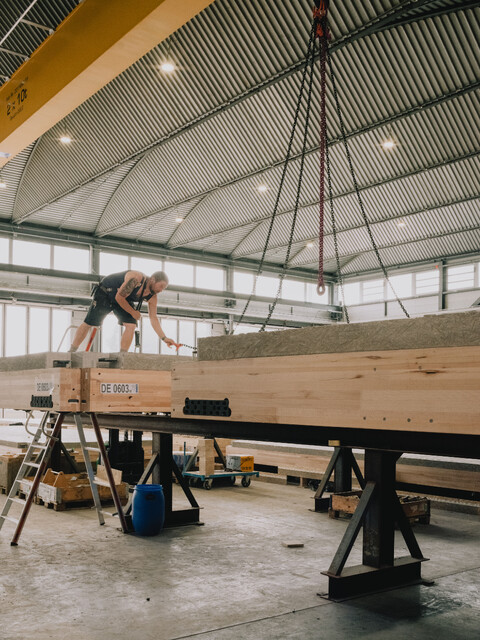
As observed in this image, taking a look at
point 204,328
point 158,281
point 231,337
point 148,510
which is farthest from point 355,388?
point 204,328

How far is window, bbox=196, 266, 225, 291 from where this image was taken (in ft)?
78.5

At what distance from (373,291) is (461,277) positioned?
4147mm

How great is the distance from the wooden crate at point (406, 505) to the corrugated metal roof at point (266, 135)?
318 inches

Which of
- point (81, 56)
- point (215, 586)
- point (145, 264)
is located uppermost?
point (145, 264)

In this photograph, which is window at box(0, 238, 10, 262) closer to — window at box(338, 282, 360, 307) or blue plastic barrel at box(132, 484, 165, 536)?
window at box(338, 282, 360, 307)

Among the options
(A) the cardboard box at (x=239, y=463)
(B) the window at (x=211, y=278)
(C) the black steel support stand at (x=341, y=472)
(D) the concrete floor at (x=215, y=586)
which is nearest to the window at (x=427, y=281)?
(B) the window at (x=211, y=278)

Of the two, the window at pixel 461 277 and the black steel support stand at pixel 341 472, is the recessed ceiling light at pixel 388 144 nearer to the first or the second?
the window at pixel 461 277

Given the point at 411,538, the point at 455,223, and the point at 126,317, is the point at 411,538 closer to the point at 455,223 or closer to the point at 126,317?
the point at 126,317

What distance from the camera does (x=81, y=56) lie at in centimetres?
718

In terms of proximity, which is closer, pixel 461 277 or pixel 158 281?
pixel 158 281

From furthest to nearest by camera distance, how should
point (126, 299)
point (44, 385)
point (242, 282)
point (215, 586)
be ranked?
point (242, 282)
point (126, 299)
point (44, 385)
point (215, 586)

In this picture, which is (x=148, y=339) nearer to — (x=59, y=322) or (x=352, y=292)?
(x=59, y=322)

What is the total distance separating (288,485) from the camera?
10734 millimetres

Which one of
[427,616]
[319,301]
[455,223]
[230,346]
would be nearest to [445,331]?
[230,346]
